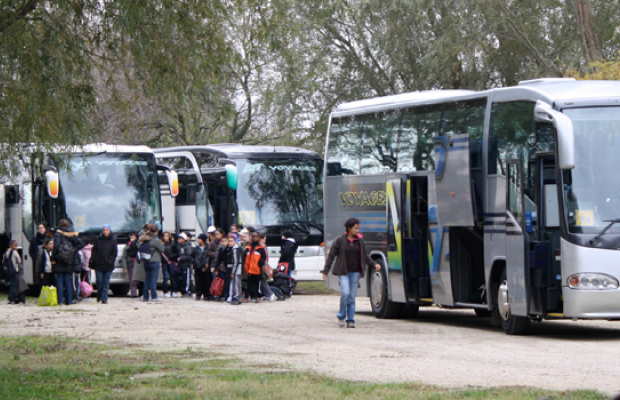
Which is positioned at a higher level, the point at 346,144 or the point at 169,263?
the point at 346,144

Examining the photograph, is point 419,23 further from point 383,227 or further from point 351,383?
point 351,383

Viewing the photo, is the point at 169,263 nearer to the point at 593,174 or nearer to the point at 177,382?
the point at 593,174

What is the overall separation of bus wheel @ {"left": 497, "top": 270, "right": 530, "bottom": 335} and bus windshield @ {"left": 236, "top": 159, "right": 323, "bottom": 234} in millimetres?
12418

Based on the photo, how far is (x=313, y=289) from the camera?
1190 inches

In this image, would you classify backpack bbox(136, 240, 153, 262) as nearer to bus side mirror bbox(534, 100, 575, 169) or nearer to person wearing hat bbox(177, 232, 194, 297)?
person wearing hat bbox(177, 232, 194, 297)

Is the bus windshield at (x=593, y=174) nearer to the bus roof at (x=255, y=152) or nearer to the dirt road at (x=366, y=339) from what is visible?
the dirt road at (x=366, y=339)

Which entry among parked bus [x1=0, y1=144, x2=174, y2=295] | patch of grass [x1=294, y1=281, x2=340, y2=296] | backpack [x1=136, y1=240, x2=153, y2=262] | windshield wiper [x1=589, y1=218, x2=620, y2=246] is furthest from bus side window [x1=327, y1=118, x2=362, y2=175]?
patch of grass [x1=294, y1=281, x2=340, y2=296]

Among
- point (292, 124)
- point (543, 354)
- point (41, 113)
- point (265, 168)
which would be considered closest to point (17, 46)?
point (41, 113)

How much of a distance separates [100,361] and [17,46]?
4254 mm

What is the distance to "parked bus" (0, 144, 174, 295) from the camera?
25969 millimetres

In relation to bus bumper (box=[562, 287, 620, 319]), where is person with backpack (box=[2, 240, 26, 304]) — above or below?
above

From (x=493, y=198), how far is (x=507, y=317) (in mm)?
1780

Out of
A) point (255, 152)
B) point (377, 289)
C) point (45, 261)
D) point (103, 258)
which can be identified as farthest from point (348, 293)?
point (255, 152)

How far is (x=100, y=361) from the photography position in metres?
11.8
